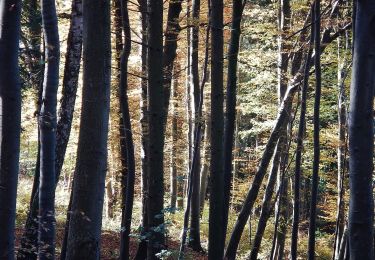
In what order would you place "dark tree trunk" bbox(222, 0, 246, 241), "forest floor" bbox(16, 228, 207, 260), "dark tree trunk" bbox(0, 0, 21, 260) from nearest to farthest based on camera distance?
"dark tree trunk" bbox(0, 0, 21, 260)
"dark tree trunk" bbox(222, 0, 246, 241)
"forest floor" bbox(16, 228, 207, 260)

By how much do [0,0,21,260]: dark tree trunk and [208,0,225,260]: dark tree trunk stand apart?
10.5ft

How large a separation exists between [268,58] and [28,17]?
6948 millimetres

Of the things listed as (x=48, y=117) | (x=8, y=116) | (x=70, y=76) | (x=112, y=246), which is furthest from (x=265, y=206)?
(x=8, y=116)

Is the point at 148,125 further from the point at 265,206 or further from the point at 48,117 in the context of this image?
the point at 265,206

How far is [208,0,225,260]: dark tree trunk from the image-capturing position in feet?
20.6

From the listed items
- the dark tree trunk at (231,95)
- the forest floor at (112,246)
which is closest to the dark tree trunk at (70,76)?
the dark tree trunk at (231,95)

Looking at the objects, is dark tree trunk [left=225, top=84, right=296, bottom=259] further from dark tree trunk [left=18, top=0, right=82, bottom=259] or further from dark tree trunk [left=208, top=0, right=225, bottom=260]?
dark tree trunk [left=18, top=0, right=82, bottom=259]

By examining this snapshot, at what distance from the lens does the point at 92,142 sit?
4.13 meters

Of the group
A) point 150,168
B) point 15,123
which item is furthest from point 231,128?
point 15,123

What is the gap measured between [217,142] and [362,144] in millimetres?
3636

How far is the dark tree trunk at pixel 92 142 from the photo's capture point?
13.6 ft

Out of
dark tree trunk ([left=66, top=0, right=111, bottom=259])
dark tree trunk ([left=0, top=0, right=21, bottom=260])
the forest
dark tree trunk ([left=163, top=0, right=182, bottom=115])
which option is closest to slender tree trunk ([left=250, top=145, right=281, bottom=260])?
the forest

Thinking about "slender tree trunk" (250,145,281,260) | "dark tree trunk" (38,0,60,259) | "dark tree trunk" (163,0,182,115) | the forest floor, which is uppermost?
"dark tree trunk" (163,0,182,115)

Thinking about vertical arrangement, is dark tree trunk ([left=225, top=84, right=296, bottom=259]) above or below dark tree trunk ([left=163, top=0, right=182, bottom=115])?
below
